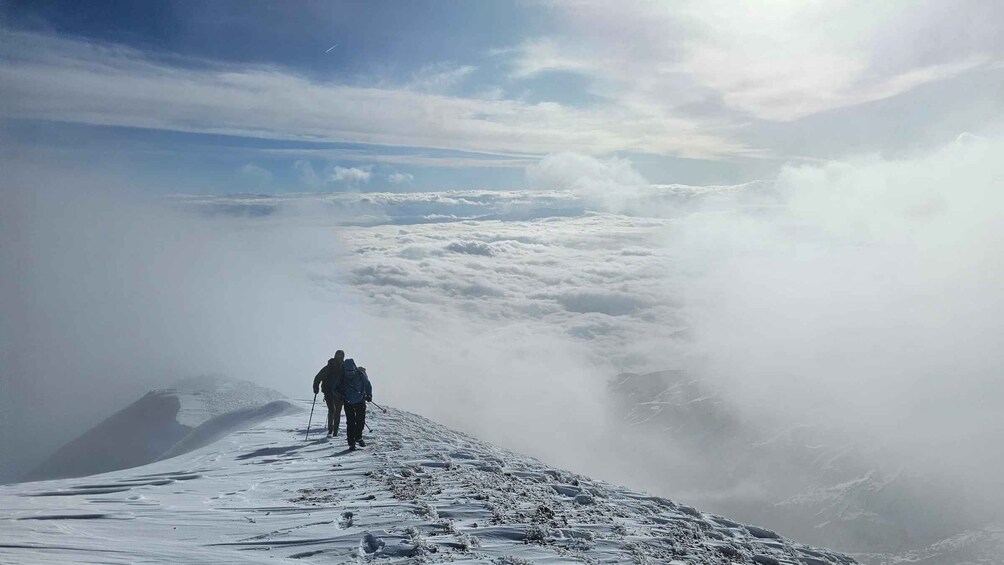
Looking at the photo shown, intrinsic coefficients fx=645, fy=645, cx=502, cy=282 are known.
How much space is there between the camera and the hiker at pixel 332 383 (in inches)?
720

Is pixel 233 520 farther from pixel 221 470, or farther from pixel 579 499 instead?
pixel 579 499

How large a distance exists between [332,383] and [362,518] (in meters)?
8.64

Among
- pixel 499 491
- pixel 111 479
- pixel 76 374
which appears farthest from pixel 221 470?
pixel 76 374

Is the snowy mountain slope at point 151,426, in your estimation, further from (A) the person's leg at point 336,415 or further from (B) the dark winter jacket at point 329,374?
(B) the dark winter jacket at point 329,374

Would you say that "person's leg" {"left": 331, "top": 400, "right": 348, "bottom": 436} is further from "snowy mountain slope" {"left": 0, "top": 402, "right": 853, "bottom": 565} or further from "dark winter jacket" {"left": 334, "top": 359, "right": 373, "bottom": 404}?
"snowy mountain slope" {"left": 0, "top": 402, "right": 853, "bottom": 565}

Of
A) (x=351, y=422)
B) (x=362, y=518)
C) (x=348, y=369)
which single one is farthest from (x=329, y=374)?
(x=362, y=518)

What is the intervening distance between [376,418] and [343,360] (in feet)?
20.3

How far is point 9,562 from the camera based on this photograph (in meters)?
7.61

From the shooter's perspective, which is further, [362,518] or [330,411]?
[330,411]

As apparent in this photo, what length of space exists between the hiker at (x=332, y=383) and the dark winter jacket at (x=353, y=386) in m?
0.44

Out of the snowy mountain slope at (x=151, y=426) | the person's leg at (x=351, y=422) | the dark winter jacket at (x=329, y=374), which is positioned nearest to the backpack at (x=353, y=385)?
the person's leg at (x=351, y=422)

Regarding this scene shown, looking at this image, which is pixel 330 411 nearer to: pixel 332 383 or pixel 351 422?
pixel 332 383

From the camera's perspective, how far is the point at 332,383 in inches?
727

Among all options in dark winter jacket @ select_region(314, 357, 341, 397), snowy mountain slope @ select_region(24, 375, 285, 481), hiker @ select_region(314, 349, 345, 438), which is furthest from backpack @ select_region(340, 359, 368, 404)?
snowy mountain slope @ select_region(24, 375, 285, 481)
